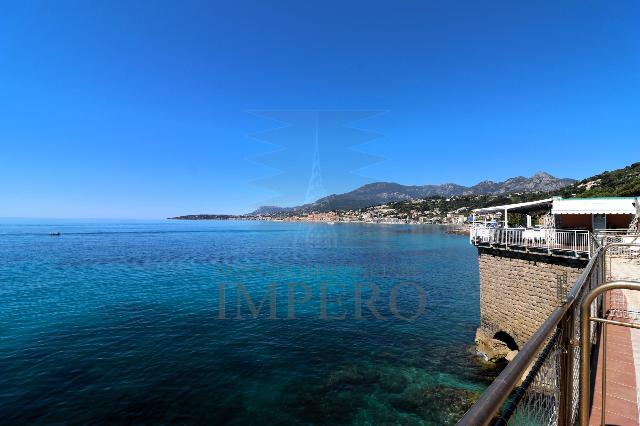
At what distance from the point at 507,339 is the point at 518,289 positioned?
270cm

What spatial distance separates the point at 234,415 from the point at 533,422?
10.4m

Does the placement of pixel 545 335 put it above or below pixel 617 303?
above

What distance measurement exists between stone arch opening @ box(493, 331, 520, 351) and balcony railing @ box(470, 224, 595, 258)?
4214mm

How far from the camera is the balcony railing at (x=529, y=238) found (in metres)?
14.3

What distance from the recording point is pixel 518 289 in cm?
1506

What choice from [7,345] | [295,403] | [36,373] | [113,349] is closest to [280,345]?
[295,403]

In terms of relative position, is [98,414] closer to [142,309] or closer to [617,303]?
[142,309]

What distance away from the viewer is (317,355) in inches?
604

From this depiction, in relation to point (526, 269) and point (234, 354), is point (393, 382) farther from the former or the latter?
point (526, 269)

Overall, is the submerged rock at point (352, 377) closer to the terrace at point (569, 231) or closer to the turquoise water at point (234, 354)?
the turquoise water at point (234, 354)

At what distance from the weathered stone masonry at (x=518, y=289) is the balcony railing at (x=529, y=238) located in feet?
1.18

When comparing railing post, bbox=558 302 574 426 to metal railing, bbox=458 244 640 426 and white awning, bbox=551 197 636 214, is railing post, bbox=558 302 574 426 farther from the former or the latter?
white awning, bbox=551 197 636 214

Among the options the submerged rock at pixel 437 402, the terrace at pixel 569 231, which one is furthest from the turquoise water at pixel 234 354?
the terrace at pixel 569 231

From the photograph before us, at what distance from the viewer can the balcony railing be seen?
1429 cm
